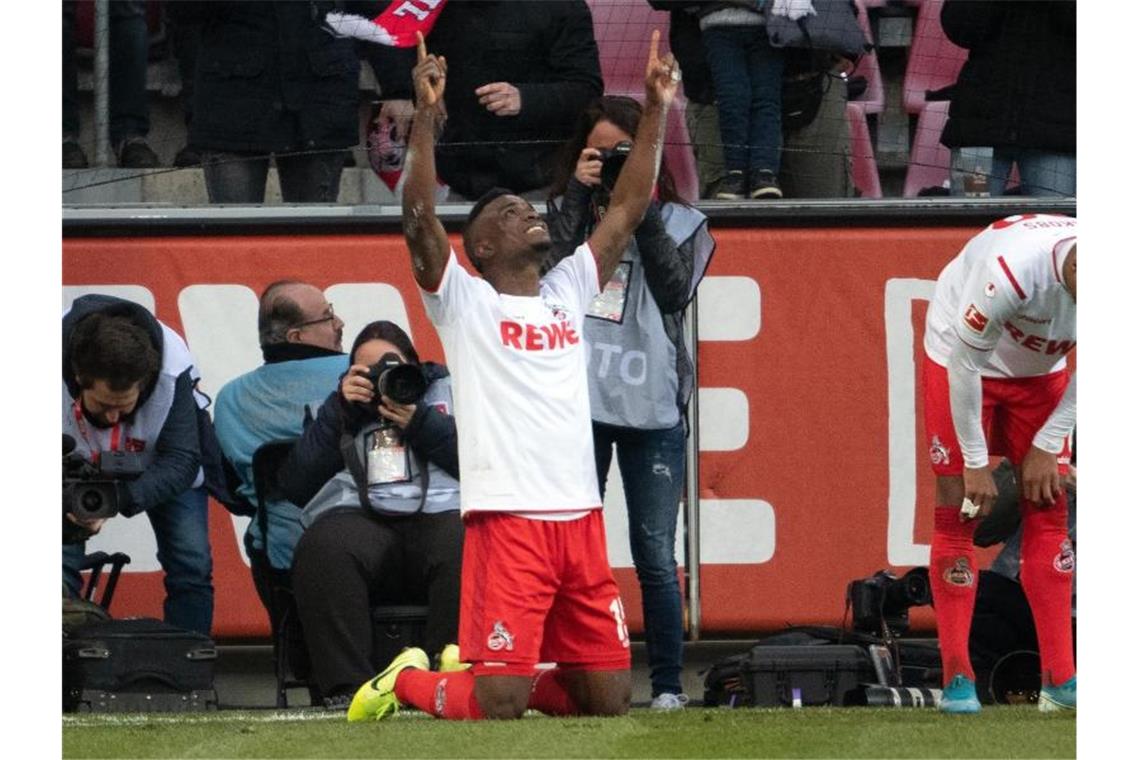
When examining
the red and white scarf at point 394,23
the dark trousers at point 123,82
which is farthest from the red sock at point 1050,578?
the dark trousers at point 123,82

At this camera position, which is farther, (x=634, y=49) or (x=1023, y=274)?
(x=634, y=49)

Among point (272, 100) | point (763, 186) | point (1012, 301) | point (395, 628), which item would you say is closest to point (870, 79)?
point (763, 186)

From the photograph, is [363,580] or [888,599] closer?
[363,580]

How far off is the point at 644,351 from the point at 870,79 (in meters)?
2.62

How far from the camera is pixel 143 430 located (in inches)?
315

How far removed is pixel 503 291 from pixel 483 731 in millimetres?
1307

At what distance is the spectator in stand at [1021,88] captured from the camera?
8.76 meters

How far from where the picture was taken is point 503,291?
6488 millimetres

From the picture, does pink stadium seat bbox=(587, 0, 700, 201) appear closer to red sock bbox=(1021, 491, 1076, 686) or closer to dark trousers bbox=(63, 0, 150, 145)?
dark trousers bbox=(63, 0, 150, 145)

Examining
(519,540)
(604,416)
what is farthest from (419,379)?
(519,540)

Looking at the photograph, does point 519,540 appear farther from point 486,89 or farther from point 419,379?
point 486,89

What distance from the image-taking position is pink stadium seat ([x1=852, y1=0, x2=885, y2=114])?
9.37 metres

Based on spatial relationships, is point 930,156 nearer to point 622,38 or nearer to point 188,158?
point 622,38
